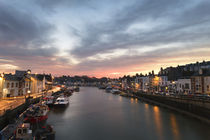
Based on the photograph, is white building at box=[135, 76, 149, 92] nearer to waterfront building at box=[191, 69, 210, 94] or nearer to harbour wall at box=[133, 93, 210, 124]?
waterfront building at box=[191, 69, 210, 94]

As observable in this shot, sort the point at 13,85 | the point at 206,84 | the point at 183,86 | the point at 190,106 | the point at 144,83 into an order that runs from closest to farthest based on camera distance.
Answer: the point at 190,106, the point at 13,85, the point at 206,84, the point at 183,86, the point at 144,83

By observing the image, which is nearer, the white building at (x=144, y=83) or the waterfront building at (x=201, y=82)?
the waterfront building at (x=201, y=82)

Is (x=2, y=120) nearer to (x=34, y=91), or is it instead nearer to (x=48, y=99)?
(x=48, y=99)

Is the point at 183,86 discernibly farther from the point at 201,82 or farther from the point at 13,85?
the point at 13,85

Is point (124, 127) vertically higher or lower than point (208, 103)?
lower

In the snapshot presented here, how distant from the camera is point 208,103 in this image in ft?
112

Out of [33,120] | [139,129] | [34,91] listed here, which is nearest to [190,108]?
[139,129]

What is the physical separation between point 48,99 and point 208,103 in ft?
183

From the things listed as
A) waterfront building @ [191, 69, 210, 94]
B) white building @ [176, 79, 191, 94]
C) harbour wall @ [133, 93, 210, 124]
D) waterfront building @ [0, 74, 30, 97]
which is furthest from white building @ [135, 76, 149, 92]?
waterfront building @ [0, 74, 30, 97]

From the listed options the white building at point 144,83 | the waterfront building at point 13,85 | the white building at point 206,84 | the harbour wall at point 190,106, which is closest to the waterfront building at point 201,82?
the white building at point 206,84

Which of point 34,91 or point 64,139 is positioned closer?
point 64,139

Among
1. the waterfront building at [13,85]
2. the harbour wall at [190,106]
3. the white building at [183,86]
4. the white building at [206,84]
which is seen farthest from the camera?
the white building at [183,86]

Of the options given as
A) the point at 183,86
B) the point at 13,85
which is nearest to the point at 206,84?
the point at 183,86

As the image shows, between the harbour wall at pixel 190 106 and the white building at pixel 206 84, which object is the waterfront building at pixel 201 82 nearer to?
the white building at pixel 206 84
